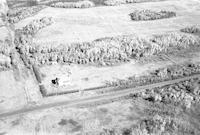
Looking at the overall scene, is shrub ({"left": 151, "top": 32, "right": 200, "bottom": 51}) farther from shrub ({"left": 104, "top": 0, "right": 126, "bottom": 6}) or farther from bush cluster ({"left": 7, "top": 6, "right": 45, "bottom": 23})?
bush cluster ({"left": 7, "top": 6, "right": 45, "bottom": 23})

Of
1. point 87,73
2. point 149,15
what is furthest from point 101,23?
point 87,73

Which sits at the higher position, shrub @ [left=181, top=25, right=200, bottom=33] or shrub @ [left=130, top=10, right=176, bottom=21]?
shrub @ [left=130, top=10, right=176, bottom=21]

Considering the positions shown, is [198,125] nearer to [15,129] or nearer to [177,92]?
[177,92]

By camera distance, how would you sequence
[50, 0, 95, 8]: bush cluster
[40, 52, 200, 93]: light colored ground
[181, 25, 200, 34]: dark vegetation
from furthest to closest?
[50, 0, 95, 8]: bush cluster, [181, 25, 200, 34]: dark vegetation, [40, 52, 200, 93]: light colored ground

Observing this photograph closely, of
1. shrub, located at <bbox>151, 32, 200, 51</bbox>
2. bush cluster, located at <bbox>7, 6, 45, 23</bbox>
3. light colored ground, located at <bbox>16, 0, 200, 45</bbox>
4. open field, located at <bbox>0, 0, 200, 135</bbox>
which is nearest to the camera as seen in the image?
open field, located at <bbox>0, 0, 200, 135</bbox>

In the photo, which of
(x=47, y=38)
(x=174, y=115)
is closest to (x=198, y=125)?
(x=174, y=115)

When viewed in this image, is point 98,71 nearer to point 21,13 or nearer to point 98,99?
point 98,99


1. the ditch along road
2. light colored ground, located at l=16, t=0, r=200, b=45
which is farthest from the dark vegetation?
the ditch along road
